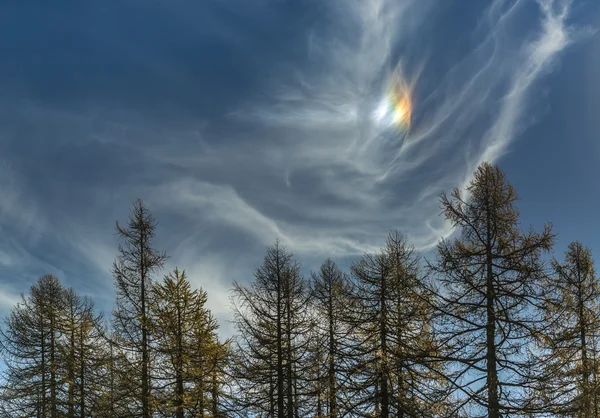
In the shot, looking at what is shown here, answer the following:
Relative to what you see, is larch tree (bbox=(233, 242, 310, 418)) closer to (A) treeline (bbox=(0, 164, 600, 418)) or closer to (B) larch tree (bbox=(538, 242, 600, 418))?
(A) treeline (bbox=(0, 164, 600, 418))

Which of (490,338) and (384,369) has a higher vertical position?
(490,338)

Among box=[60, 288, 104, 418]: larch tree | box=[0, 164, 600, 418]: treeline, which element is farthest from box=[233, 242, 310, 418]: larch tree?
box=[60, 288, 104, 418]: larch tree

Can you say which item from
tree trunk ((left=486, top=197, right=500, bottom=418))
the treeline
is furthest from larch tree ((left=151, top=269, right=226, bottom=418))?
tree trunk ((left=486, top=197, right=500, bottom=418))

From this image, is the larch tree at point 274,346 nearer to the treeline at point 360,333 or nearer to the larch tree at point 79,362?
the treeline at point 360,333

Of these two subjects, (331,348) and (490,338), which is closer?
(490,338)

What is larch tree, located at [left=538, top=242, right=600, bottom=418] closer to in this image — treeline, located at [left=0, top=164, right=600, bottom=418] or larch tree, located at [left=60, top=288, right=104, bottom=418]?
treeline, located at [left=0, top=164, right=600, bottom=418]

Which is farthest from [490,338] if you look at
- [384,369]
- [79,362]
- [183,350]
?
[79,362]

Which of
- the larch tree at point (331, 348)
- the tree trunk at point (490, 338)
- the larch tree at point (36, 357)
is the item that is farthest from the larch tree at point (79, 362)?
the tree trunk at point (490, 338)

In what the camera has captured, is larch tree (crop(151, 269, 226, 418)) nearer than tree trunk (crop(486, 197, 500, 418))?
No

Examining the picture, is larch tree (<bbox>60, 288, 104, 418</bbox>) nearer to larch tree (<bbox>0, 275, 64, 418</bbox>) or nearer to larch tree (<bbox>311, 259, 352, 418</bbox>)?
larch tree (<bbox>0, 275, 64, 418</bbox>)

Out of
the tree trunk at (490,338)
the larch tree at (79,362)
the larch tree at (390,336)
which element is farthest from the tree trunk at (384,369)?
the larch tree at (79,362)

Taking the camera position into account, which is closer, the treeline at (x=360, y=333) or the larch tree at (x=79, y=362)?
the treeline at (x=360, y=333)

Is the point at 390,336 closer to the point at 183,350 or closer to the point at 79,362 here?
the point at 183,350

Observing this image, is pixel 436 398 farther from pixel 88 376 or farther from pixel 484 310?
pixel 88 376
